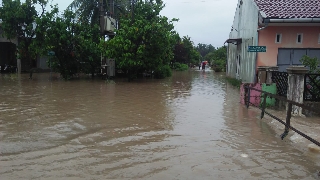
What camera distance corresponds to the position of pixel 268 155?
5602mm

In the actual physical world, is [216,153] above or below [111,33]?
below

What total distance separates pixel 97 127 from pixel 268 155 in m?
4.15

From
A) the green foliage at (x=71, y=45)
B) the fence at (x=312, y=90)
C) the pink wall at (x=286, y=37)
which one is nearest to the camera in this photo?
the fence at (x=312, y=90)

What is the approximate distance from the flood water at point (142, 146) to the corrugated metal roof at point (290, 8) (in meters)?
5.73

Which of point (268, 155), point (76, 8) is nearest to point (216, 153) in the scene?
point (268, 155)

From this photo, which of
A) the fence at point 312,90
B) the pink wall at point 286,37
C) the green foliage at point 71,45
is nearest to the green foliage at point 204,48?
the green foliage at point 71,45

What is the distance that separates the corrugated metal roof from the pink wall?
3.49 ft

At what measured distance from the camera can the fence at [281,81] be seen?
34.8ft

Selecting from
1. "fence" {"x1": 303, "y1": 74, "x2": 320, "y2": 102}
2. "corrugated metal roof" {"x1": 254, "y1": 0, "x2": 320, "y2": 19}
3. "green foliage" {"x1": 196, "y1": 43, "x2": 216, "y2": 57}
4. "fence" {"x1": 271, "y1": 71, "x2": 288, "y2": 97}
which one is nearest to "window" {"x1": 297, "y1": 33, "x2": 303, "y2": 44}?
"corrugated metal roof" {"x1": 254, "y1": 0, "x2": 320, "y2": 19}

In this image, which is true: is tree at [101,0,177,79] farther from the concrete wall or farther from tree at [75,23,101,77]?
the concrete wall

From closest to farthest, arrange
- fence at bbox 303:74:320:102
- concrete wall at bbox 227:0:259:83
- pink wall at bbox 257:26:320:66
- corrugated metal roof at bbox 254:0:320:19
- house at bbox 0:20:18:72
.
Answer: fence at bbox 303:74:320:102 → corrugated metal roof at bbox 254:0:320:19 → pink wall at bbox 257:26:320:66 → concrete wall at bbox 227:0:259:83 → house at bbox 0:20:18:72

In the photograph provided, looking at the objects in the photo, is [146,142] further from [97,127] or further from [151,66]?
[151,66]

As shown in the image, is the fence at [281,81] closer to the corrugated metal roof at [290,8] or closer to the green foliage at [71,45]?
the corrugated metal roof at [290,8]

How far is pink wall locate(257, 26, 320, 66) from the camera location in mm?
14703
